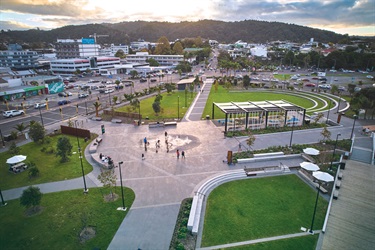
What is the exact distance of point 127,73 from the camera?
110500 mm

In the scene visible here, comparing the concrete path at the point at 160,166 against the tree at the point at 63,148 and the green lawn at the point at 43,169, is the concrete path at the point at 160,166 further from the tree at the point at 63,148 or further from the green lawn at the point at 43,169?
the tree at the point at 63,148

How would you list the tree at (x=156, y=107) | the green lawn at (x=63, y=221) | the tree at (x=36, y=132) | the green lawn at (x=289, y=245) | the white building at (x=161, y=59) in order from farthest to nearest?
the white building at (x=161, y=59)
the tree at (x=156, y=107)
the tree at (x=36, y=132)
the green lawn at (x=63, y=221)
the green lawn at (x=289, y=245)

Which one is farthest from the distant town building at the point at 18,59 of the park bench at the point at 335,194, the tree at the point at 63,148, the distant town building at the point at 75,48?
the park bench at the point at 335,194

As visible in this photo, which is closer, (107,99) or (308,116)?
(308,116)

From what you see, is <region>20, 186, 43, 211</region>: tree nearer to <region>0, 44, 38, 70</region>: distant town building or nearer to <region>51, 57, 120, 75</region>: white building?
<region>51, 57, 120, 75</region>: white building

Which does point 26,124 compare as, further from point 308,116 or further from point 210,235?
point 308,116

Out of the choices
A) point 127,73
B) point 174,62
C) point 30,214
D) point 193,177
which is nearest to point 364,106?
point 193,177

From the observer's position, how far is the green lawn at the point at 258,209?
18.0 m

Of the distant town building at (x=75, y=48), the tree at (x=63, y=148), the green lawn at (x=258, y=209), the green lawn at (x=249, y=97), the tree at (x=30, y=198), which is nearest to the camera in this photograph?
the green lawn at (x=258, y=209)

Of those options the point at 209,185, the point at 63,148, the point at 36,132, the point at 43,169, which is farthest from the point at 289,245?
the point at 36,132

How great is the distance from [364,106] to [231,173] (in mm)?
31423

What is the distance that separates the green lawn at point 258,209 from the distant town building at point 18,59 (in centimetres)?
13449

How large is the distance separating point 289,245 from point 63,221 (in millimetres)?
17046

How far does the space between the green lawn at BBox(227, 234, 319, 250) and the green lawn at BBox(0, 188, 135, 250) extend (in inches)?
380
